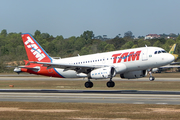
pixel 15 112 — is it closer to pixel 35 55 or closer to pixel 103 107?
pixel 103 107

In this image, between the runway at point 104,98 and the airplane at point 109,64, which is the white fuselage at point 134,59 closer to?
the airplane at point 109,64

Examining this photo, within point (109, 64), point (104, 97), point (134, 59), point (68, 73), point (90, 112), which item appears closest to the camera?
point (90, 112)

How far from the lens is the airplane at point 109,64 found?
43.9 meters

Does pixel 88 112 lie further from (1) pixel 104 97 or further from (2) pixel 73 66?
(2) pixel 73 66

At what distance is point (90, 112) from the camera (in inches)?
997

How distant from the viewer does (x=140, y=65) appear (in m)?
44.4

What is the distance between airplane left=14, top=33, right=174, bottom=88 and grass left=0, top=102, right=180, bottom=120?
15.4m

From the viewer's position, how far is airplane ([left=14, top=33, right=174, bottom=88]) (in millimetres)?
43875

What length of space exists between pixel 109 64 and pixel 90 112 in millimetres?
21047

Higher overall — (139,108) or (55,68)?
(55,68)

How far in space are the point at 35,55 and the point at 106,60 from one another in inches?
489

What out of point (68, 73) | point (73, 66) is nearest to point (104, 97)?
point (73, 66)

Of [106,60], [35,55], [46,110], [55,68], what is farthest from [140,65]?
[46,110]

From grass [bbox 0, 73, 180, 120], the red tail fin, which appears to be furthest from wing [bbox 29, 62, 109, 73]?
grass [bbox 0, 73, 180, 120]
